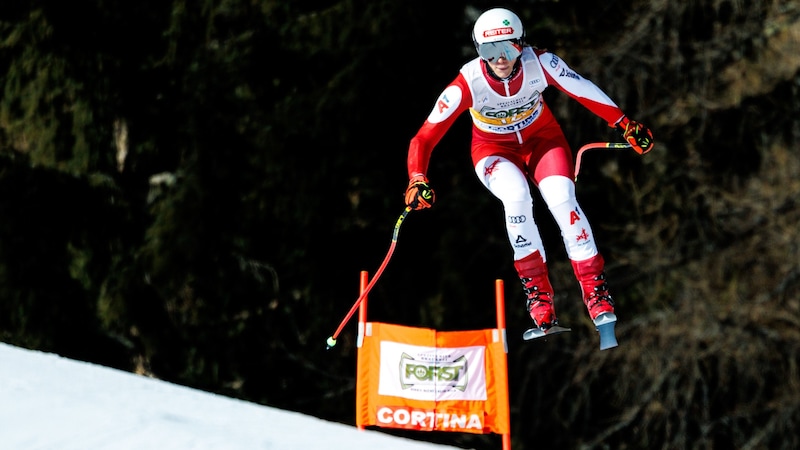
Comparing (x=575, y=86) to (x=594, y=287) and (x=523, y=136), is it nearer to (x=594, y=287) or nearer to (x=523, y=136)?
(x=523, y=136)

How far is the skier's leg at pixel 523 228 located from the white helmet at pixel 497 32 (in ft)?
2.02

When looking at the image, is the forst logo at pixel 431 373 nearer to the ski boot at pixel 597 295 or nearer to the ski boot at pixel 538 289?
the ski boot at pixel 538 289

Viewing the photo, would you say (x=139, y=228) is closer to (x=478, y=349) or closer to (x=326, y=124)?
(x=326, y=124)

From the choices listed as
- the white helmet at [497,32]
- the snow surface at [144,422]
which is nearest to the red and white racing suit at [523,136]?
the white helmet at [497,32]

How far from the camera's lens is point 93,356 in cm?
1305

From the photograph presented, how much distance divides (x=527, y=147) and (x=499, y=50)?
2.12ft

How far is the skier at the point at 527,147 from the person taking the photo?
6336mm

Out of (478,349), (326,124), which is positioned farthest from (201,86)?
(478,349)

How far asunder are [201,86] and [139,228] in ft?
4.66

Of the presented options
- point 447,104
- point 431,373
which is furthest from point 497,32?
point 431,373

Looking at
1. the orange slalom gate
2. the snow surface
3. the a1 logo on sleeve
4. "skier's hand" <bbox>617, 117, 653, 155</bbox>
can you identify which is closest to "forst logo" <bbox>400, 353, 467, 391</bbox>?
the orange slalom gate

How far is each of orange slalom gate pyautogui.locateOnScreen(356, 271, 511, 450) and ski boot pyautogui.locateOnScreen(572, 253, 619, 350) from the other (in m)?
2.56

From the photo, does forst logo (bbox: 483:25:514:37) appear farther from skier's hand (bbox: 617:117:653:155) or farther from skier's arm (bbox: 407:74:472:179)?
skier's hand (bbox: 617:117:653:155)

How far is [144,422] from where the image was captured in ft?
14.6
